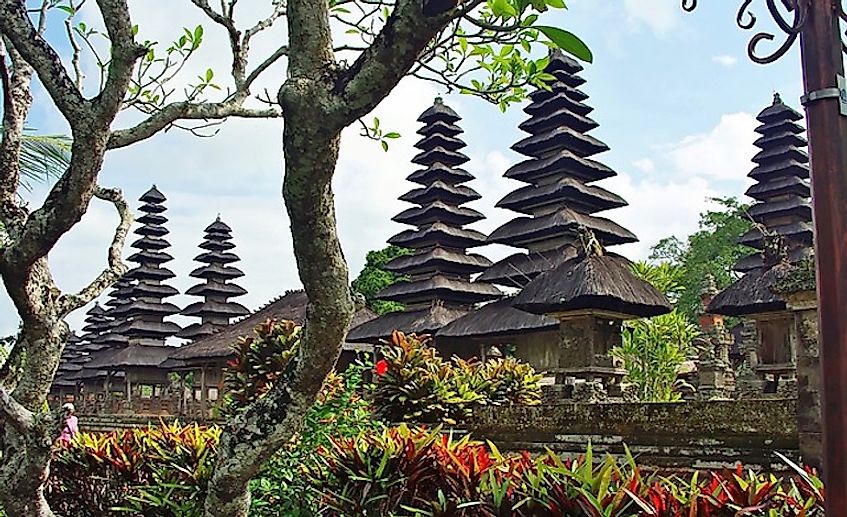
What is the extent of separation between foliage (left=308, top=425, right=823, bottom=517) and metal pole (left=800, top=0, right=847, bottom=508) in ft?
3.50

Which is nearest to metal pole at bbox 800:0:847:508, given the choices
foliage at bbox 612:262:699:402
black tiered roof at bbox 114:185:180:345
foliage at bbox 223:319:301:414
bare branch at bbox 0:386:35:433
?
bare branch at bbox 0:386:35:433

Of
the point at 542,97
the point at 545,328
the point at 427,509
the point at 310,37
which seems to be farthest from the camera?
the point at 542,97

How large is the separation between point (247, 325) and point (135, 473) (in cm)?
2140

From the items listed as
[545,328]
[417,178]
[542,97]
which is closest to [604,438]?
[545,328]

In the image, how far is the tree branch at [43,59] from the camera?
3.91m

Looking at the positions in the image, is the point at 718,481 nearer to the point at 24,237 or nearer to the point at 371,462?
the point at 371,462

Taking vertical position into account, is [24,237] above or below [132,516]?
above

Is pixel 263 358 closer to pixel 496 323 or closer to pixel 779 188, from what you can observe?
pixel 496 323

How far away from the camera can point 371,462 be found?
4.39 meters

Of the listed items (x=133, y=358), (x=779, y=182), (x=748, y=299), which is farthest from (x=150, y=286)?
(x=748, y=299)

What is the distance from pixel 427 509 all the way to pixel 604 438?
125 inches

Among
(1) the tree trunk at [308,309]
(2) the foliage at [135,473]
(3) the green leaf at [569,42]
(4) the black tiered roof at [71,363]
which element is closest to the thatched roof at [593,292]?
(2) the foliage at [135,473]

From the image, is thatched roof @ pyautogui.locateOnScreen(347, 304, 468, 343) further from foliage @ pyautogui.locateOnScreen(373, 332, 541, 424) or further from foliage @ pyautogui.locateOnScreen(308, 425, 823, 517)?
foliage @ pyautogui.locateOnScreen(308, 425, 823, 517)

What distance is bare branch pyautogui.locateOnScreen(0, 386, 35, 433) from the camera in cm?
420
